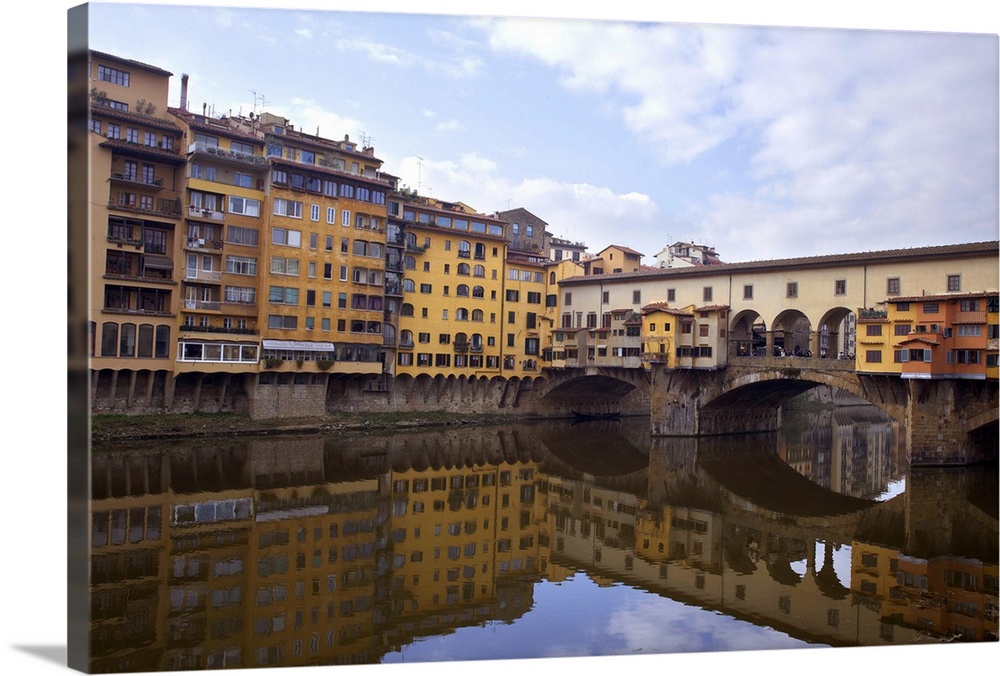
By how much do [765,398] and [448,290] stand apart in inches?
808

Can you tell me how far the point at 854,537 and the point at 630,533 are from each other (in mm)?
6568

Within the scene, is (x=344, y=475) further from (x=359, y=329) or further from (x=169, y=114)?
(x=169, y=114)

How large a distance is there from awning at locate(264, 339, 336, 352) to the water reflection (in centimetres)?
553

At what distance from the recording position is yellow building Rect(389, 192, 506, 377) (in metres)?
47.2

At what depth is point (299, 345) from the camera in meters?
40.7

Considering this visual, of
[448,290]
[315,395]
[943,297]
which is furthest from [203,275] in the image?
[943,297]

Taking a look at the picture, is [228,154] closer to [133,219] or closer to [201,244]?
[201,244]

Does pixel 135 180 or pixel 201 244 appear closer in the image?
pixel 135 180

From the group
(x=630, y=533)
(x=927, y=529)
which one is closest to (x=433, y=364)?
(x=630, y=533)

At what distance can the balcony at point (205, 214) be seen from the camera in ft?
125

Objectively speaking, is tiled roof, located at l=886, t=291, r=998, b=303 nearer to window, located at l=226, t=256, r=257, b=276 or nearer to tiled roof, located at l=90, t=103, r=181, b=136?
window, located at l=226, t=256, r=257, b=276

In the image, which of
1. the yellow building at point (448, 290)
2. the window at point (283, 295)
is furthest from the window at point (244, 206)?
the yellow building at point (448, 290)

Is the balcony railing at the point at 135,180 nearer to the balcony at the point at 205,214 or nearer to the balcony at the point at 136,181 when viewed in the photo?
the balcony at the point at 136,181

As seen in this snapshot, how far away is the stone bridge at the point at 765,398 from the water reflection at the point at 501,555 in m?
1.78
